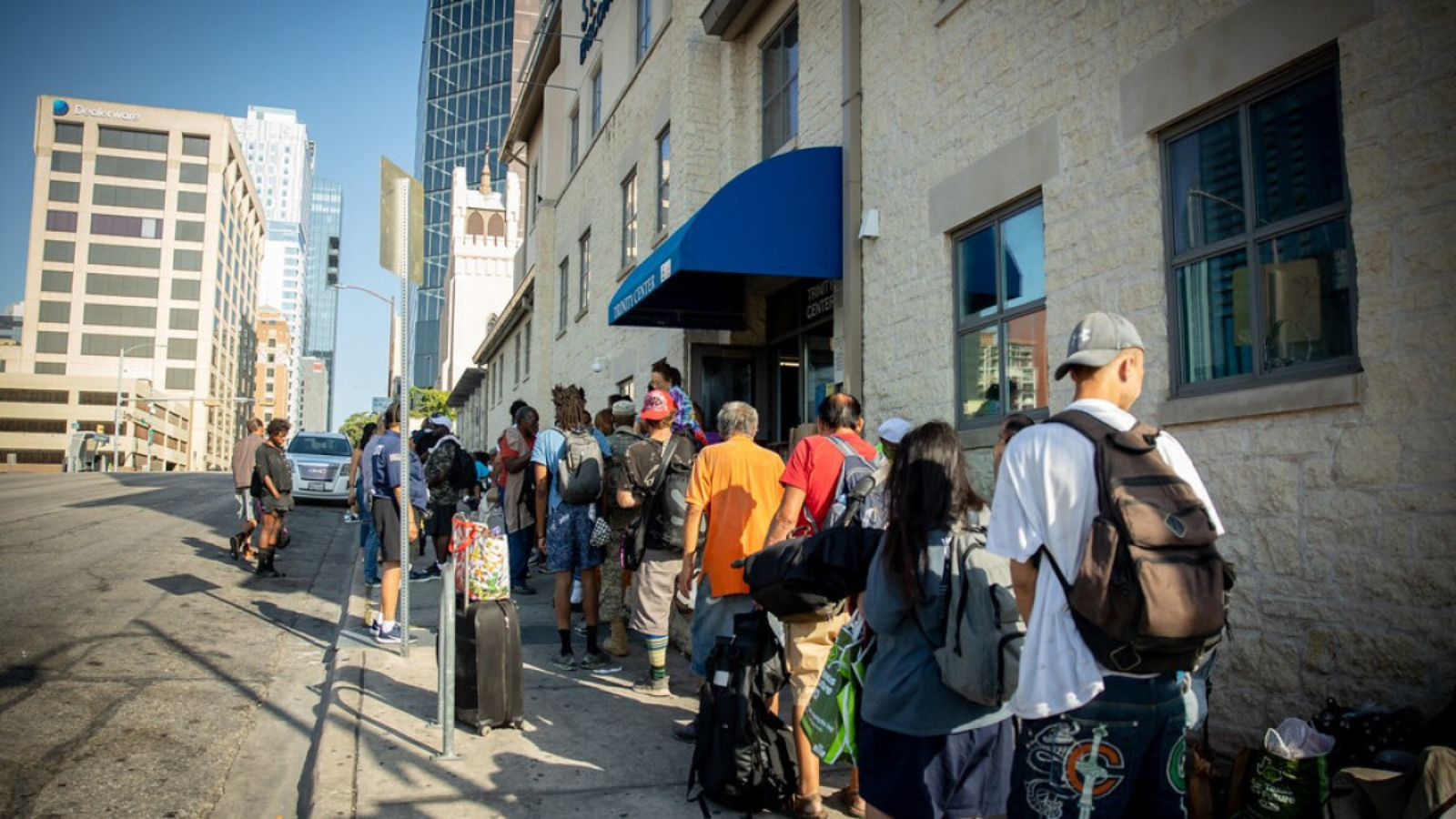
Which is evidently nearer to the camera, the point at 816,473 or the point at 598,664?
the point at 816,473

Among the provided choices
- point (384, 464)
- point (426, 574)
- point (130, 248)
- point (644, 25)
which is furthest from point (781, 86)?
point (130, 248)

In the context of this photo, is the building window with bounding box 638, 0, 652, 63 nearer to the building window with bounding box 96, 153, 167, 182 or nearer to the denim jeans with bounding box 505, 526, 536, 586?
the denim jeans with bounding box 505, 526, 536, 586

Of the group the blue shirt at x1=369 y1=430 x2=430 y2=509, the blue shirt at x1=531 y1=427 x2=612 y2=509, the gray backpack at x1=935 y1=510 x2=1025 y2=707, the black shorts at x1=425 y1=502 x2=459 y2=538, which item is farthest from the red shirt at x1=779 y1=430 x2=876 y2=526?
the black shorts at x1=425 y1=502 x2=459 y2=538

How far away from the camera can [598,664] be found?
6.63 meters

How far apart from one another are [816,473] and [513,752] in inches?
84.7

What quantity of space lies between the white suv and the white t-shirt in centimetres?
1911

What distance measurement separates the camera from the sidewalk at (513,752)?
419 centimetres

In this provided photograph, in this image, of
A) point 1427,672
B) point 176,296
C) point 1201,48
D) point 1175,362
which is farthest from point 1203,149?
point 176,296

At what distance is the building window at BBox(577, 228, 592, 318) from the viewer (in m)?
17.1

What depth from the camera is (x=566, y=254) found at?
18609 millimetres

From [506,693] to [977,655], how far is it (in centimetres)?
320

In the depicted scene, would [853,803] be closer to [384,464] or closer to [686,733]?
[686,733]

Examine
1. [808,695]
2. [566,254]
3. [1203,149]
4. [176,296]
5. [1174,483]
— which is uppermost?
[176,296]

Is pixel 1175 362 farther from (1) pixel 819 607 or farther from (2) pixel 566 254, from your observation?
(2) pixel 566 254
